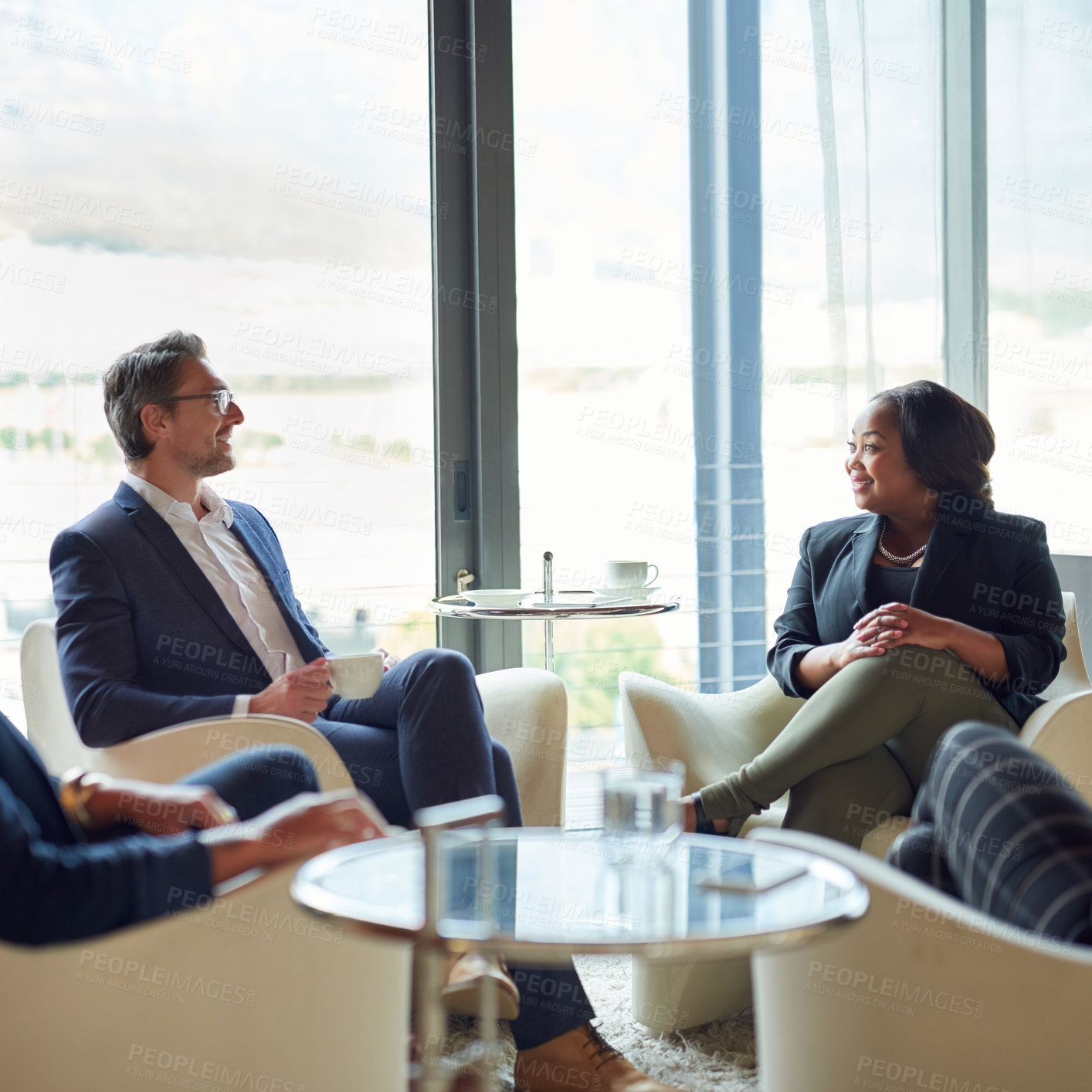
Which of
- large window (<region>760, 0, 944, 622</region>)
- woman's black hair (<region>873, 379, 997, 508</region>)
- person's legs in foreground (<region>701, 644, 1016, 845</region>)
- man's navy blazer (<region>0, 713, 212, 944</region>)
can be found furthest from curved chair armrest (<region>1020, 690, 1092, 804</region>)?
man's navy blazer (<region>0, 713, 212, 944</region>)

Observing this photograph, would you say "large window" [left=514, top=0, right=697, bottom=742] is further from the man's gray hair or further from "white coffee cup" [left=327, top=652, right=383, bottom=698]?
"white coffee cup" [left=327, top=652, right=383, bottom=698]

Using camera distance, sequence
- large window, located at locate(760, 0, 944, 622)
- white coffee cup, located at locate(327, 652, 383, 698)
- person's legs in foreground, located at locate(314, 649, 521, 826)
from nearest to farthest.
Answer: white coffee cup, located at locate(327, 652, 383, 698) < person's legs in foreground, located at locate(314, 649, 521, 826) < large window, located at locate(760, 0, 944, 622)

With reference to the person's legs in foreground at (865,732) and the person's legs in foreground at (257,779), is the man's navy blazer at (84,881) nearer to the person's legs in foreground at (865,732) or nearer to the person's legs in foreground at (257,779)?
the person's legs in foreground at (257,779)

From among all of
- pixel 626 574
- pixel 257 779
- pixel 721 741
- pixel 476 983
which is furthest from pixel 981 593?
pixel 257 779

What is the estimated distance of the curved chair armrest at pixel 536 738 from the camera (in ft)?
7.55

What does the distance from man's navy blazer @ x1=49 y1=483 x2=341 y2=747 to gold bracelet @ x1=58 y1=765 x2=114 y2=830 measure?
0.55 meters

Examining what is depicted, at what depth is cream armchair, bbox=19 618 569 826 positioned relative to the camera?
1.85 metres

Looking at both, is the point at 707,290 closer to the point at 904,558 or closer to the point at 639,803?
the point at 904,558

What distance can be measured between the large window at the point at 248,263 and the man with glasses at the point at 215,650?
478 millimetres

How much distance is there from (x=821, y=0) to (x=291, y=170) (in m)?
1.51

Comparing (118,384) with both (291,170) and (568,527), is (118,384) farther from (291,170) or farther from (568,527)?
(568,527)

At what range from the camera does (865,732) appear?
2182 mm

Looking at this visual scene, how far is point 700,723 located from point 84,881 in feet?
4.88

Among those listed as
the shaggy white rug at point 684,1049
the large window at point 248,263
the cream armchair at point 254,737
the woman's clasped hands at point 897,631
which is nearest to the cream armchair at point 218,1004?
the cream armchair at point 254,737
